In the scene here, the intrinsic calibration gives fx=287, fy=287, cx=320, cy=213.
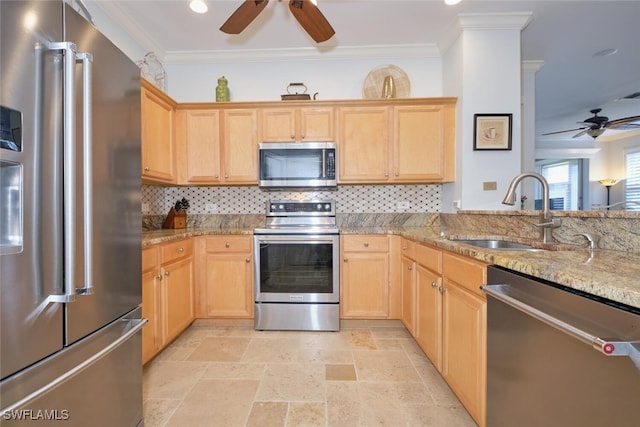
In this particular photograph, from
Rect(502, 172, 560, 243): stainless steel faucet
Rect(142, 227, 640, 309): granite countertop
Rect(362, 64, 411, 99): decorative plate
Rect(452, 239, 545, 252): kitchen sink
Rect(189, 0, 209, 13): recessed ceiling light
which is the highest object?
Rect(189, 0, 209, 13): recessed ceiling light

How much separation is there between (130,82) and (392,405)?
2.04m

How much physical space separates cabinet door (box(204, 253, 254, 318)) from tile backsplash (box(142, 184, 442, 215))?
2.19 ft

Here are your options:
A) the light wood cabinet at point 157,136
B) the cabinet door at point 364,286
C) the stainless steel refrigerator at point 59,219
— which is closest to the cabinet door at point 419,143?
the cabinet door at point 364,286

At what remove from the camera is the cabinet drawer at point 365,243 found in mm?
2551

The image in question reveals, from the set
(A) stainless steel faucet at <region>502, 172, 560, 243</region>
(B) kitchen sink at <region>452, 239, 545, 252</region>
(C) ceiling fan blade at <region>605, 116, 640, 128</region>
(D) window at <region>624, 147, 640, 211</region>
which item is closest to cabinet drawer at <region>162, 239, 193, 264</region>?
(B) kitchen sink at <region>452, 239, 545, 252</region>

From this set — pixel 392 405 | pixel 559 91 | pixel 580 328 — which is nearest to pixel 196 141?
pixel 392 405

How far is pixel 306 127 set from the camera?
2787 mm

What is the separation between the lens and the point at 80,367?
2.96 feet

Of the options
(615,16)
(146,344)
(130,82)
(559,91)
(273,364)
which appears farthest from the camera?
(559,91)

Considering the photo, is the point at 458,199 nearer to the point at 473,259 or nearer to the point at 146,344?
the point at 473,259

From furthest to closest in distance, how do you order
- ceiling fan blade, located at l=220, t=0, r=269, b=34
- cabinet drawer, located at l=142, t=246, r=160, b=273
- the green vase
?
1. the green vase
2. cabinet drawer, located at l=142, t=246, r=160, b=273
3. ceiling fan blade, located at l=220, t=0, r=269, b=34

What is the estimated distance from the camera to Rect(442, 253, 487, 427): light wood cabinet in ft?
4.21

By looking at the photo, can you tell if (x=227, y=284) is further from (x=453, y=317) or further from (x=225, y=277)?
(x=453, y=317)

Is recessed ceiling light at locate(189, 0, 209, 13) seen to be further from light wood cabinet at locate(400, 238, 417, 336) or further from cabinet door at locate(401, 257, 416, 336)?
cabinet door at locate(401, 257, 416, 336)
